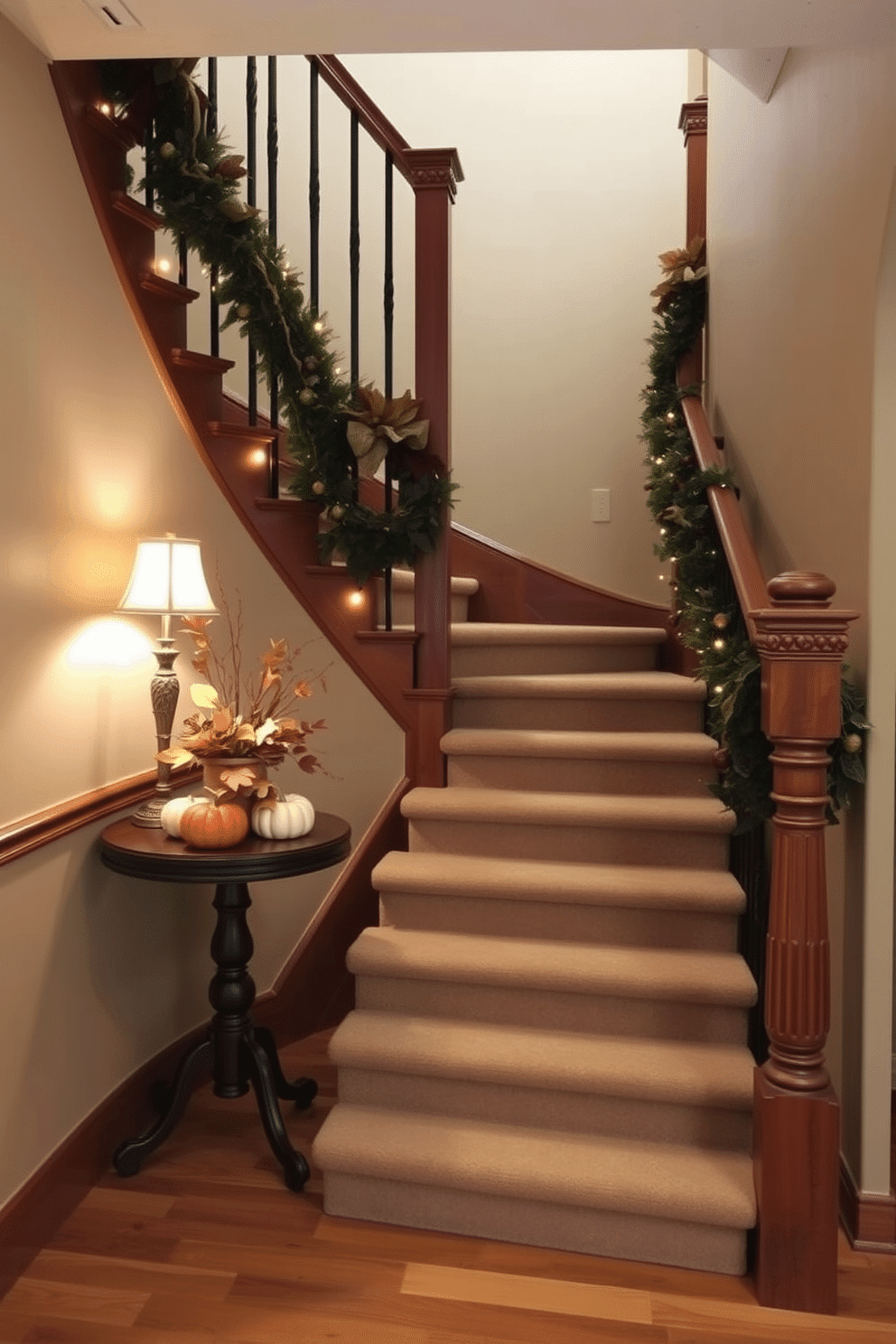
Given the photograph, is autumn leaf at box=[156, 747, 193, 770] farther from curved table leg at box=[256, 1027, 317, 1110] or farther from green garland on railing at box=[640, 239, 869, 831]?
green garland on railing at box=[640, 239, 869, 831]

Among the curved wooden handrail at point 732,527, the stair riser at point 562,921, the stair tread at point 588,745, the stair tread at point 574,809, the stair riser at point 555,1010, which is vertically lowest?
the stair riser at point 555,1010

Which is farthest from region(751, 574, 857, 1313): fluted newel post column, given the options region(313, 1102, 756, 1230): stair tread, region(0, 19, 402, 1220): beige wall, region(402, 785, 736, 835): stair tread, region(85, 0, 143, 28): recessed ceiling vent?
region(85, 0, 143, 28): recessed ceiling vent

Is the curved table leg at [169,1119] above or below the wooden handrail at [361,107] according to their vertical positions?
below

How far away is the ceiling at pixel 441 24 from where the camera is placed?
2039mm

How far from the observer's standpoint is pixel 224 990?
8.59 feet

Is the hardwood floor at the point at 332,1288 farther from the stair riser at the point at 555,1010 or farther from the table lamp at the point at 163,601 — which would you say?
the table lamp at the point at 163,601

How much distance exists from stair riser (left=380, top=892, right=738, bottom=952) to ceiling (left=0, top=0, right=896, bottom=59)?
199 cm

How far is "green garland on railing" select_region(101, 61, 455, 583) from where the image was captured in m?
2.82

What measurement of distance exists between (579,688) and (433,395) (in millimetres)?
1030

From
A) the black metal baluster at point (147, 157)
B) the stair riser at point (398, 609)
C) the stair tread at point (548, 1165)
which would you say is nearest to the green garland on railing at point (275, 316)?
the black metal baluster at point (147, 157)

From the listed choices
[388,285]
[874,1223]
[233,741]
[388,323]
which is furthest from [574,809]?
[388,285]

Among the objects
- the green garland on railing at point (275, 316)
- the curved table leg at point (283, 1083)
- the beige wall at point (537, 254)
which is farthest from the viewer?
the beige wall at point (537, 254)

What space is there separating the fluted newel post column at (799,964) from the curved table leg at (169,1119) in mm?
1357

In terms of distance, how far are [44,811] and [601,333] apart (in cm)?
335
